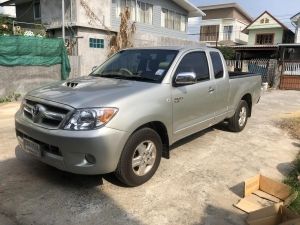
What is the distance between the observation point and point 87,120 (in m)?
3.48

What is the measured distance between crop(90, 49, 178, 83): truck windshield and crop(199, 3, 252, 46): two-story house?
39.4 meters

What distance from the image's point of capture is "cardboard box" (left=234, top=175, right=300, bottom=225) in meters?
3.19

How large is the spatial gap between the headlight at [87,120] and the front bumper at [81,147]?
0.20ft

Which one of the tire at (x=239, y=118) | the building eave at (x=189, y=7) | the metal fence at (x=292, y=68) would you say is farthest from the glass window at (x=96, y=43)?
the tire at (x=239, y=118)

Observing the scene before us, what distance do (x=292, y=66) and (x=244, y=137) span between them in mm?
13867

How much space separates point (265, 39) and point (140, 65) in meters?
38.0

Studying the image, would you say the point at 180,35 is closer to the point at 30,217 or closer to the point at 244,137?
the point at 244,137

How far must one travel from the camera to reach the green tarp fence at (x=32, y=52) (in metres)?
10.2

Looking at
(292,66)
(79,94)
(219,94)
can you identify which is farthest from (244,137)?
(292,66)

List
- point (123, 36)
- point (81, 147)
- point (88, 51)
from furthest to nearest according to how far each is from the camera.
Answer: point (123, 36) < point (88, 51) < point (81, 147)

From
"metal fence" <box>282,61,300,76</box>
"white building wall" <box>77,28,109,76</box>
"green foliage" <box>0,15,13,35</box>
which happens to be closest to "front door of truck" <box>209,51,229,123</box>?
"white building wall" <box>77,28,109,76</box>

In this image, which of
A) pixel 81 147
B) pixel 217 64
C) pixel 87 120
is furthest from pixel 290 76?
pixel 81 147

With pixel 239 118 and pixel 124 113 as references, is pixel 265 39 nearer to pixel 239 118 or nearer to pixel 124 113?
pixel 239 118

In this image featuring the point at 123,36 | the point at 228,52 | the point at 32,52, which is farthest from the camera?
the point at 228,52
